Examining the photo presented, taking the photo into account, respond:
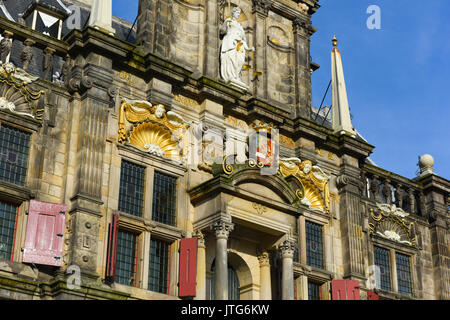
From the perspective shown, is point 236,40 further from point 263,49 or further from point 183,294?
point 183,294

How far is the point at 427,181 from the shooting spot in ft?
107

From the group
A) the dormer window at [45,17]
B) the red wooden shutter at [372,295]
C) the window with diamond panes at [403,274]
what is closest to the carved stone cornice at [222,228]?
the red wooden shutter at [372,295]

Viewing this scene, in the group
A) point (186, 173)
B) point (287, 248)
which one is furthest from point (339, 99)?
point (186, 173)

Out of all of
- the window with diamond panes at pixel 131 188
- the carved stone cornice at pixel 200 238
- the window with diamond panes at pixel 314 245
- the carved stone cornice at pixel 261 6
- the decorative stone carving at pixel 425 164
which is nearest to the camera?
the window with diamond panes at pixel 131 188

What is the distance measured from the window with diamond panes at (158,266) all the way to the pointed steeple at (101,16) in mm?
6577

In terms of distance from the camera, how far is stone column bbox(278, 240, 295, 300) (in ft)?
80.5

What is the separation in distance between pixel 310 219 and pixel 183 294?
6331 mm

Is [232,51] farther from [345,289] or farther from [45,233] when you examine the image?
[45,233]

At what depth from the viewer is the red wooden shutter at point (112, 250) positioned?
2202 centimetres

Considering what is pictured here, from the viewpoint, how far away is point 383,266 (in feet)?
97.7

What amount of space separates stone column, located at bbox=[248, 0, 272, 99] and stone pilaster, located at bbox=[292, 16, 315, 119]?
1460 millimetres

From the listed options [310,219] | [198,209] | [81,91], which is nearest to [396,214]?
[310,219]

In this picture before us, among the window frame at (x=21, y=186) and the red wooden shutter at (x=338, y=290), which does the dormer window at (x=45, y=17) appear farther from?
the red wooden shutter at (x=338, y=290)

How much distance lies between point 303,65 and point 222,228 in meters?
9.28
